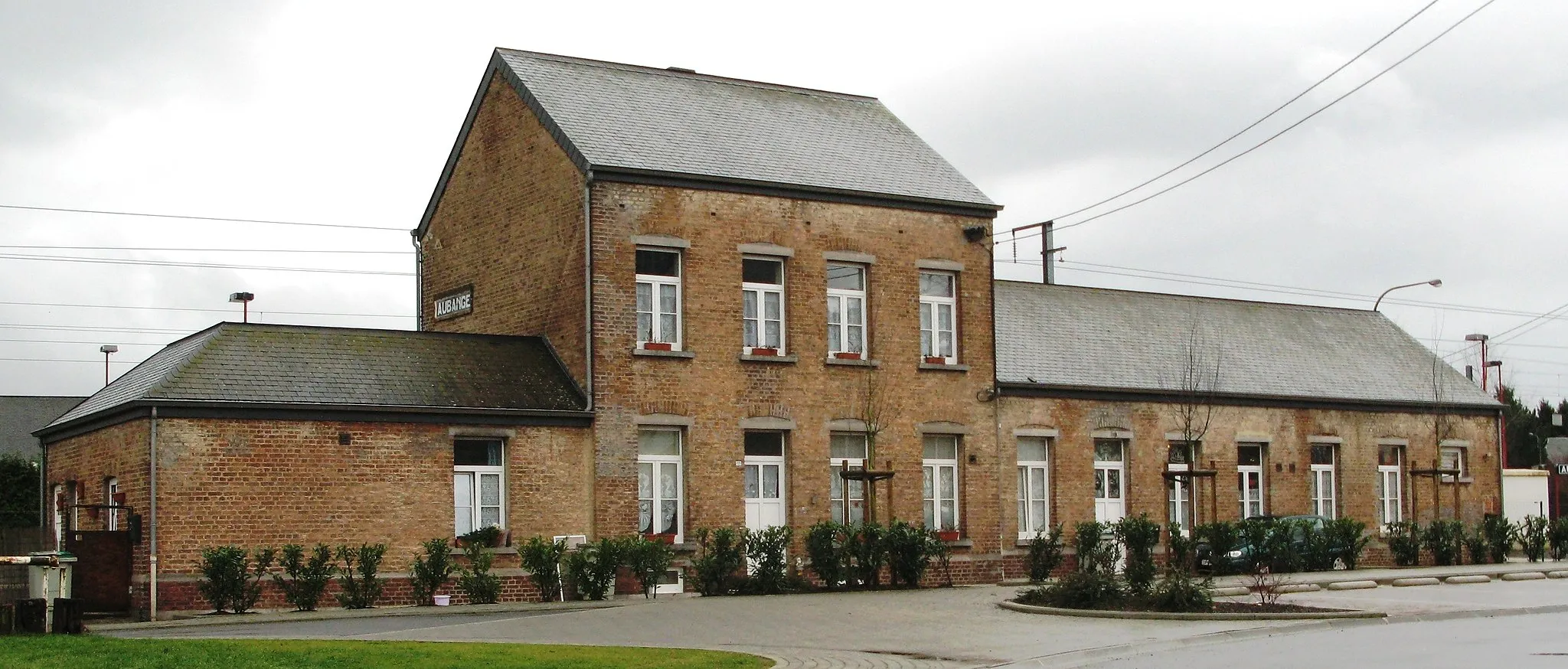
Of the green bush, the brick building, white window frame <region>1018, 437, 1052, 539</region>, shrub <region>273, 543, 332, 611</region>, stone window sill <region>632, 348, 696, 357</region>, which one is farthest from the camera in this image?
white window frame <region>1018, 437, 1052, 539</region>

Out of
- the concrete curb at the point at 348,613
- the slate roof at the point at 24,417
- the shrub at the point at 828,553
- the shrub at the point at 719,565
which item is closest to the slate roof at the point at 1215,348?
the shrub at the point at 828,553

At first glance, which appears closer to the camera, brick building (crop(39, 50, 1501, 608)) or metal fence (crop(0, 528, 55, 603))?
metal fence (crop(0, 528, 55, 603))

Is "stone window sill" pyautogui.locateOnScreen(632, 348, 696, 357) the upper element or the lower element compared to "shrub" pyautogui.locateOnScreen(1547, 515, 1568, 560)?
upper

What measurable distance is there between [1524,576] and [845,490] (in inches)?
492

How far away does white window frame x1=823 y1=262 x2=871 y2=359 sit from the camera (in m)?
32.1

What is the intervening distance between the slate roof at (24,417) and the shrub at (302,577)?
44.5 m

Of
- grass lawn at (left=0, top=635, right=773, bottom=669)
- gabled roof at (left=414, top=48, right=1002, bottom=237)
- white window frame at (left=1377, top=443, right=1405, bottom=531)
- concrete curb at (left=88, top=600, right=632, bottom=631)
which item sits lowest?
concrete curb at (left=88, top=600, right=632, bottom=631)

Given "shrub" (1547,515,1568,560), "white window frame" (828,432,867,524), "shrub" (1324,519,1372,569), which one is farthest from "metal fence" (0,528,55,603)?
"shrub" (1547,515,1568,560)

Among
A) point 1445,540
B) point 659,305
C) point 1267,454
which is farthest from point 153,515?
point 1445,540

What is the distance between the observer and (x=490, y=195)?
32938 mm

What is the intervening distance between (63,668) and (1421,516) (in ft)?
108

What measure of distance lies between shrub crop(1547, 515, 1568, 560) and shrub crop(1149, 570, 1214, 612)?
68.8ft

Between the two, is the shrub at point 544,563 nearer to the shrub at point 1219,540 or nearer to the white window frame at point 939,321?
the white window frame at point 939,321

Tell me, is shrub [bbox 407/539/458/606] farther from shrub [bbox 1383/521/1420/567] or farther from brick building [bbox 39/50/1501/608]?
shrub [bbox 1383/521/1420/567]
